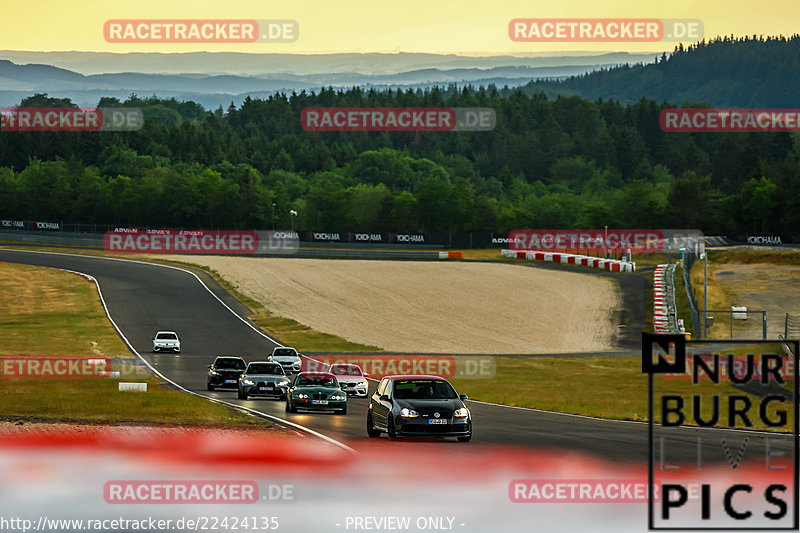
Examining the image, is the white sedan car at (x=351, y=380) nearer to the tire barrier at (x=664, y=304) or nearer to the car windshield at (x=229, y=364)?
the car windshield at (x=229, y=364)

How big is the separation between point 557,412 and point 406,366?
16936 mm

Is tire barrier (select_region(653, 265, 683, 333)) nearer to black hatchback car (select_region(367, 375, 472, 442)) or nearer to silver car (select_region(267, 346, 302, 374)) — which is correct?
silver car (select_region(267, 346, 302, 374))

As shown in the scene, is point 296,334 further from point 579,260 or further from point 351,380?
point 579,260

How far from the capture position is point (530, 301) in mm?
77188

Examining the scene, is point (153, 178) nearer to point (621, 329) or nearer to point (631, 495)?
point (621, 329)

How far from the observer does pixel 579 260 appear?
321 ft

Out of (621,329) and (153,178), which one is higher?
(153,178)

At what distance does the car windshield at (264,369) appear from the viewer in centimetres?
3706

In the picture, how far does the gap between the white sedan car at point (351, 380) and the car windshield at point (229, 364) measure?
3694 mm

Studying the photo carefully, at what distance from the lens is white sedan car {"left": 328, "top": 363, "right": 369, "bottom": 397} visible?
39.4 m

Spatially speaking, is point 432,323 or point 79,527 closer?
point 79,527

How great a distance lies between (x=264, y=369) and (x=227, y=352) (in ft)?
67.1

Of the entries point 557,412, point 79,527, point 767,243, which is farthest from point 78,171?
point 79,527

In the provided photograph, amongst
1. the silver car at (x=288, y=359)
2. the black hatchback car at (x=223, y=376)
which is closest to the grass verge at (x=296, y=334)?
the silver car at (x=288, y=359)
